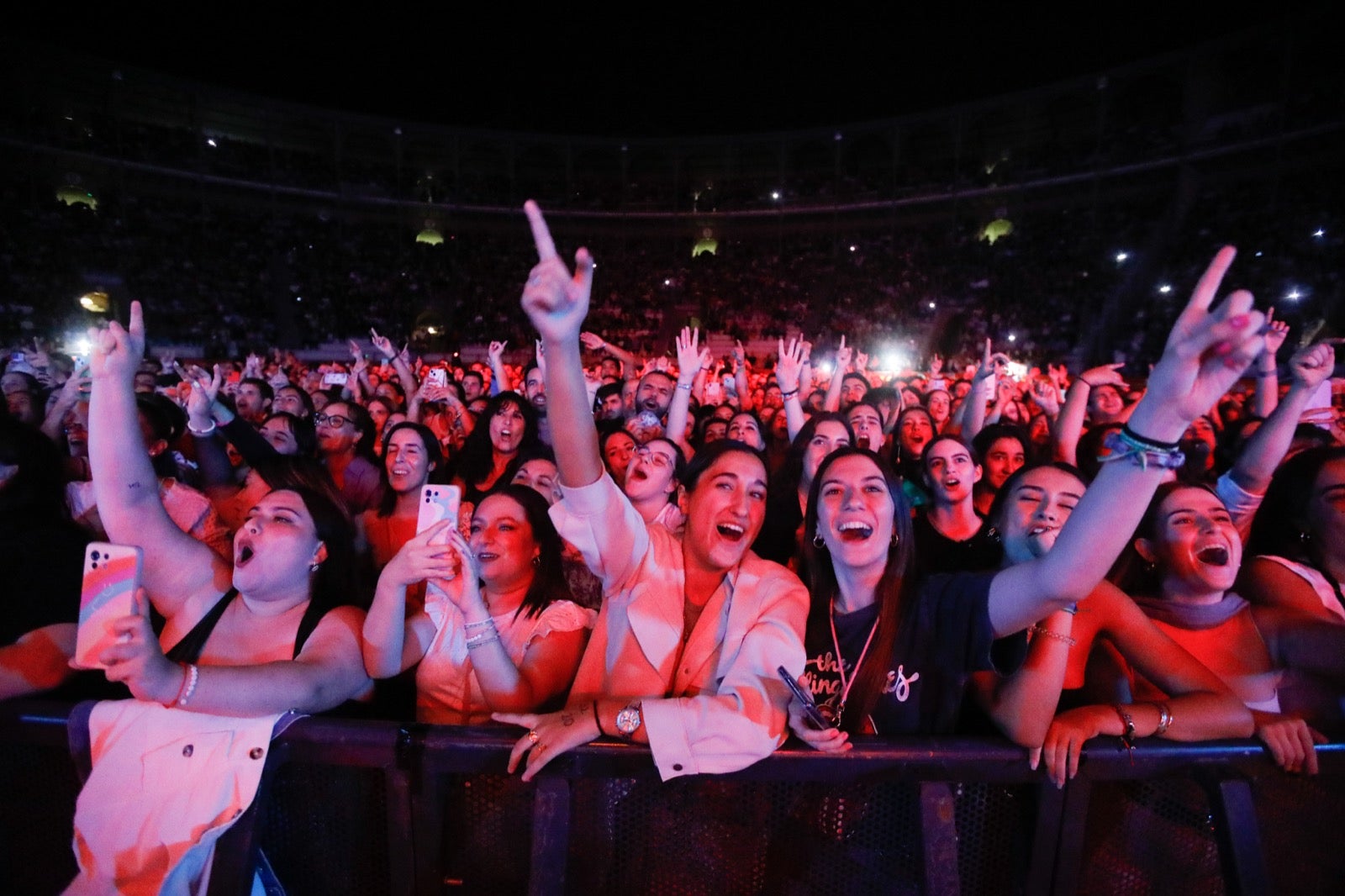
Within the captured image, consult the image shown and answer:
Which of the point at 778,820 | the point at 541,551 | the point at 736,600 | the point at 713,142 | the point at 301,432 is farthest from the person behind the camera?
the point at 713,142

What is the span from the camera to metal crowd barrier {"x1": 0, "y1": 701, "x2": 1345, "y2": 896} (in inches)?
58.7

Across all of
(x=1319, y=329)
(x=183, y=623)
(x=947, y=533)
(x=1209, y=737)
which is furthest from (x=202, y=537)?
(x=1319, y=329)

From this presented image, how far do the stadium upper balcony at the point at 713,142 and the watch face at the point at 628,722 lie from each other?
2344cm

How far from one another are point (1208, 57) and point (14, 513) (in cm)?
2705

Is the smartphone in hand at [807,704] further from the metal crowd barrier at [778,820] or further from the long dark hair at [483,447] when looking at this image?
the long dark hair at [483,447]

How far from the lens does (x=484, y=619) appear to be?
1.80m

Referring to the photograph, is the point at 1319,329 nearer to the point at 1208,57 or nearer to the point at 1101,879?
the point at 1208,57

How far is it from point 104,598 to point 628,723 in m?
1.12

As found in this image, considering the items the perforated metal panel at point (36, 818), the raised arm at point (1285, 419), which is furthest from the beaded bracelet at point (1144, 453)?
the perforated metal panel at point (36, 818)

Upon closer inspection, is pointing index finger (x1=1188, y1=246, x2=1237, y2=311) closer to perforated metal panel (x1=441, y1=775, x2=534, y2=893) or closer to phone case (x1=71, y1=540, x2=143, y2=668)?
perforated metal panel (x1=441, y1=775, x2=534, y2=893)

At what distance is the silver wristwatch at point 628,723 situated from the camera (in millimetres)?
1485

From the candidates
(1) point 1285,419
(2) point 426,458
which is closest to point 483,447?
(2) point 426,458

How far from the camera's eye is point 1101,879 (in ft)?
5.31

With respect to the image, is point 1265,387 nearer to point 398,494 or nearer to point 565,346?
point 565,346
